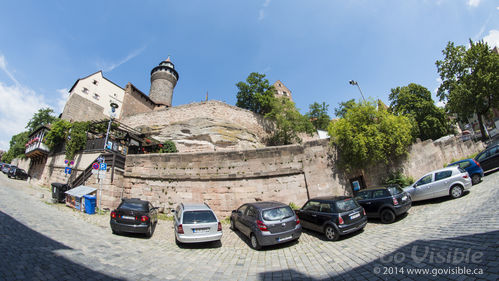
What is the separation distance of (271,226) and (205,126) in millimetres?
16854

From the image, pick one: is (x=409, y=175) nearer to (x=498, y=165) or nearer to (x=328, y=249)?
(x=498, y=165)

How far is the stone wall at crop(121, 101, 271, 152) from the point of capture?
20672mm

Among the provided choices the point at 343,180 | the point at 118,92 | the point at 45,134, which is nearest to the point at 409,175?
the point at 343,180

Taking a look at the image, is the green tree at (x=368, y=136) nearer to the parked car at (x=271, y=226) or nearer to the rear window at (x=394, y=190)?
the rear window at (x=394, y=190)

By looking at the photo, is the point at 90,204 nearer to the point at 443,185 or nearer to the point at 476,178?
the point at 443,185

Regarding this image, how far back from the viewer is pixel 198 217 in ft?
22.6

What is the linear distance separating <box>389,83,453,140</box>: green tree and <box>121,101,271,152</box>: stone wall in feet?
66.6

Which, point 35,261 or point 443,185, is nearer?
point 35,261

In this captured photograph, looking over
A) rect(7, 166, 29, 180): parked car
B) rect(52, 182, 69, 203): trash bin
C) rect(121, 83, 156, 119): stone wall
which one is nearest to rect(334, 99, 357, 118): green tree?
rect(52, 182, 69, 203): trash bin

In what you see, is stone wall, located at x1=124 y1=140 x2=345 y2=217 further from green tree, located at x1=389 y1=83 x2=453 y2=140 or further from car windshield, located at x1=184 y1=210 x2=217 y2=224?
green tree, located at x1=389 y1=83 x2=453 y2=140

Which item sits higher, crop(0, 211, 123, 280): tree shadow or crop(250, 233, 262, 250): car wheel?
crop(0, 211, 123, 280): tree shadow

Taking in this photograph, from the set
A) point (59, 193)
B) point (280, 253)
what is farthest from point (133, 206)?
point (59, 193)

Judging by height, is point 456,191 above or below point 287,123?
below

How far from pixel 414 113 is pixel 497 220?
31.0 meters
